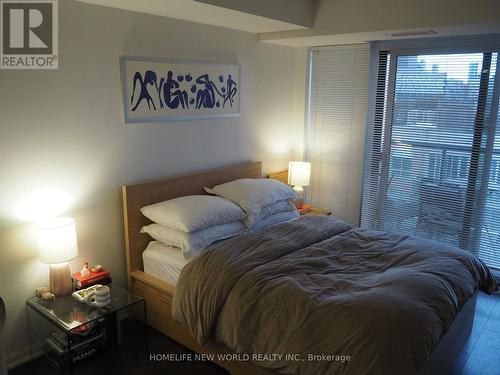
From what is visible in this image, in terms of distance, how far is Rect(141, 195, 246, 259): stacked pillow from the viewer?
9.12ft

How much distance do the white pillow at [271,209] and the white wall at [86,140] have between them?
651 mm

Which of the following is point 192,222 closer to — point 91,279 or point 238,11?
point 91,279

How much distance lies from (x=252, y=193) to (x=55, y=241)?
1498 millimetres

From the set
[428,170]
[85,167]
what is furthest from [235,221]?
[428,170]

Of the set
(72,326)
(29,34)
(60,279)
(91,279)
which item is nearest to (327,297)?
(72,326)

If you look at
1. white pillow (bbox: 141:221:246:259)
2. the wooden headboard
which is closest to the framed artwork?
the wooden headboard

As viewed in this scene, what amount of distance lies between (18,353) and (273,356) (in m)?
1.64

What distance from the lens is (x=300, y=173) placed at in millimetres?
4211

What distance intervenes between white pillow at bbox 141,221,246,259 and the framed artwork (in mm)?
802

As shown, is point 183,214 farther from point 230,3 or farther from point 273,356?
point 230,3

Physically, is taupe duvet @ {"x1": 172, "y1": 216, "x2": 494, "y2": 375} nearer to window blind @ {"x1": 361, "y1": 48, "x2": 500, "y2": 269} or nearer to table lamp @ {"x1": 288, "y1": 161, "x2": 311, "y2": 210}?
window blind @ {"x1": 361, "y1": 48, "x2": 500, "y2": 269}

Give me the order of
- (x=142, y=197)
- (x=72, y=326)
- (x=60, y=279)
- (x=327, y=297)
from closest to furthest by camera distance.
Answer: (x=327, y=297)
(x=72, y=326)
(x=60, y=279)
(x=142, y=197)

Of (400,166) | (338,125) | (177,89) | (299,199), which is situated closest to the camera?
(177,89)

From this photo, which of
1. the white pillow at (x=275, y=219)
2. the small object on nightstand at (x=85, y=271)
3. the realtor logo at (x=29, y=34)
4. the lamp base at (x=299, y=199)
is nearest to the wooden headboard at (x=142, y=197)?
the small object on nightstand at (x=85, y=271)
